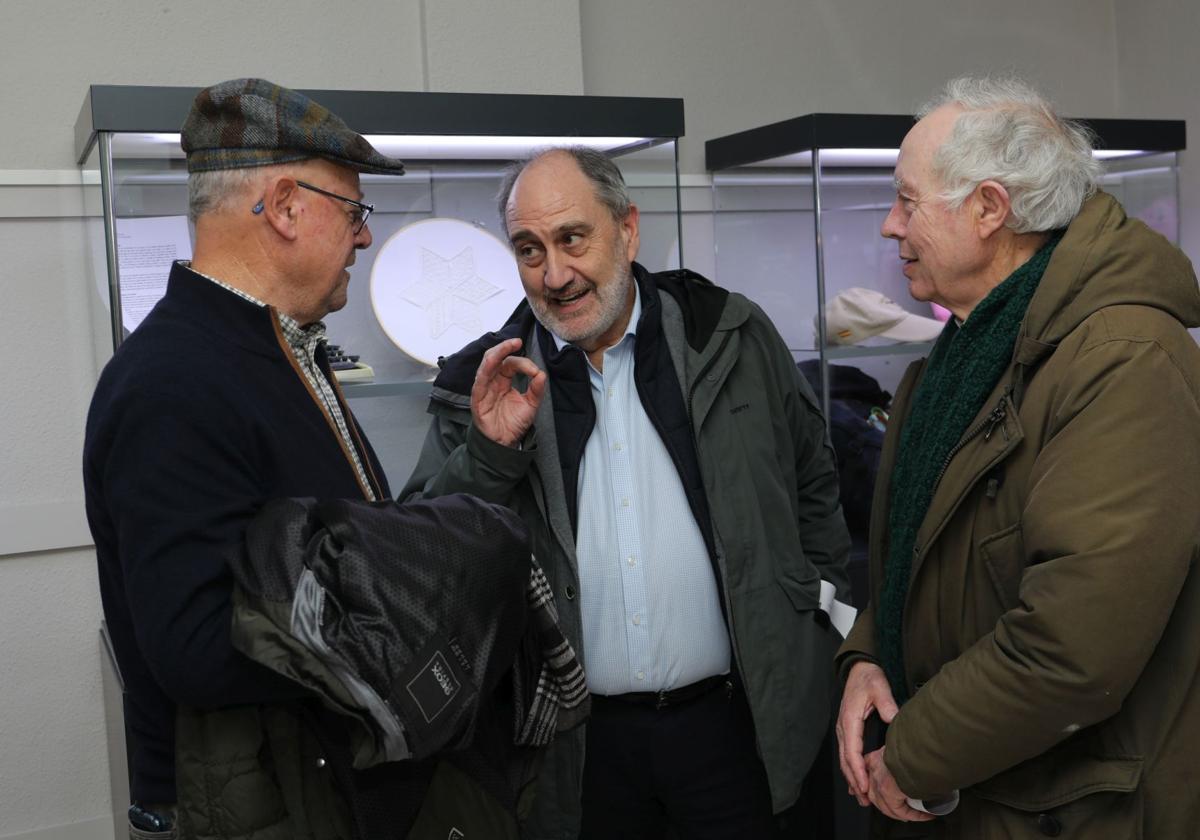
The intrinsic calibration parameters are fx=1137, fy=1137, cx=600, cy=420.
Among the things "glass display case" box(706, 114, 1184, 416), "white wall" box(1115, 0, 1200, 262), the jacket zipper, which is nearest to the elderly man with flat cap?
the jacket zipper

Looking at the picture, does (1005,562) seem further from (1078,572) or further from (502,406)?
(502,406)

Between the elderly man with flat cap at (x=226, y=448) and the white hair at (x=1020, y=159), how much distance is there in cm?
87

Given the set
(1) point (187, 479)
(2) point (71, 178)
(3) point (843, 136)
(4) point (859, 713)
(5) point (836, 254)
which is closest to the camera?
(1) point (187, 479)

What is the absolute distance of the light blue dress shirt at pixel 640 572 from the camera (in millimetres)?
2160

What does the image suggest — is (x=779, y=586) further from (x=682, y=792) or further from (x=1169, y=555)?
(x=1169, y=555)

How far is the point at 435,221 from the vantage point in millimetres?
2918

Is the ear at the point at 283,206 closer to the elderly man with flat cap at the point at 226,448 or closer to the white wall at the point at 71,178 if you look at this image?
the elderly man with flat cap at the point at 226,448

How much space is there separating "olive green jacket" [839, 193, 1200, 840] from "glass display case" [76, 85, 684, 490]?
1397 mm

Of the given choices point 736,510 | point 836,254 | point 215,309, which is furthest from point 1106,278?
point 836,254

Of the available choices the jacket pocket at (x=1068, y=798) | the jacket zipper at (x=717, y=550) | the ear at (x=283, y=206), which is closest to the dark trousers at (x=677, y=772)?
the jacket zipper at (x=717, y=550)

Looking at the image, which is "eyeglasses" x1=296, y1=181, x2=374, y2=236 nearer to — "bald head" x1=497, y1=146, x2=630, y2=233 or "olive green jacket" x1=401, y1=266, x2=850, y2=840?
"olive green jacket" x1=401, y1=266, x2=850, y2=840

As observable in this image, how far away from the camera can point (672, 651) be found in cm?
Answer: 216

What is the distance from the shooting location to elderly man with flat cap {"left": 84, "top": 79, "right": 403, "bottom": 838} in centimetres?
131

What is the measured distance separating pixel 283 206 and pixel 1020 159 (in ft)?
3.50
